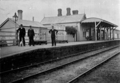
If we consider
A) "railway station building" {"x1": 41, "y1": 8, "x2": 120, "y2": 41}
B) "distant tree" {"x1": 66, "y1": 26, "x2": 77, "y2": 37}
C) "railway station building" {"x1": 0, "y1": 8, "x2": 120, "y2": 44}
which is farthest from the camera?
"railway station building" {"x1": 41, "y1": 8, "x2": 120, "y2": 41}

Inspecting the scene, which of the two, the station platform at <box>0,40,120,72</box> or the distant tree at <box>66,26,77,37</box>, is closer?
the station platform at <box>0,40,120,72</box>

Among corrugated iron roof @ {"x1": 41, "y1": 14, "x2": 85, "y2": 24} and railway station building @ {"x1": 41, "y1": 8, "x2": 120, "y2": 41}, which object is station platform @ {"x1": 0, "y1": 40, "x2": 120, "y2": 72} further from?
corrugated iron roof @ {"x1": 41, "y1": 14, "x2": 85, "y2": 24}

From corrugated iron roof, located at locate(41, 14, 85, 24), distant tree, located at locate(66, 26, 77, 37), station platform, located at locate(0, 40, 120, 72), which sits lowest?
station platform, located at locate(0, 40, 120, 72)

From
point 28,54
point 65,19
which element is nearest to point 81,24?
point 65,19

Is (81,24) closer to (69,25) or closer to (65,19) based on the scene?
(69,25)

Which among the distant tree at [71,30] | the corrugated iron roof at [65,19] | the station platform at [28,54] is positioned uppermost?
the corrugated iron roof at [65,19]

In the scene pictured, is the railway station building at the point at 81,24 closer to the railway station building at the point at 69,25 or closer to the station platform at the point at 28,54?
the railway station building at the point at 69,25

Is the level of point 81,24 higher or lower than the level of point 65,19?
lower

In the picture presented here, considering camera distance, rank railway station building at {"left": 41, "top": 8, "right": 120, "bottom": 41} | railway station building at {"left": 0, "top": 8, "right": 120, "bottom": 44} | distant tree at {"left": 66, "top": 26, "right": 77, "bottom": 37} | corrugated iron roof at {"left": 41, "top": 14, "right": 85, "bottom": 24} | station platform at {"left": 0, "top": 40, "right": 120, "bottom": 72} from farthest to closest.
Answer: corrugated iron roof at {"left": 41, "top": 14, "right": 85, "bottom": 24} < railway station building at {"left": 41, "top": 8, "right": 120, "bottom": 41} < distant tree at {"left": 66, "top": 26, "right": 77, "bottom": 37} < railway station building at {"left": 0, "top": 8, "right": 120, "bottom": 44} < station platform at {"left": 0, "top": 40, "right": 120, "bottom": 72}

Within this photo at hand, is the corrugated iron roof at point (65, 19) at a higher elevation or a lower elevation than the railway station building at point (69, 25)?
higher

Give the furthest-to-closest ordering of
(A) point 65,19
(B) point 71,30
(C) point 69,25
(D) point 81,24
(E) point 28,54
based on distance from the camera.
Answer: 1. (A) point 65,19
2. (C) point 69,25
3. (D) point 81,24
4. (B) point 71,30
5. (E) point 28,54

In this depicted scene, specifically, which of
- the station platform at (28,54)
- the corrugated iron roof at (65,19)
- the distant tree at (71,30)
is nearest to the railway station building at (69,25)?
the corrugated iron roof at (65,19)

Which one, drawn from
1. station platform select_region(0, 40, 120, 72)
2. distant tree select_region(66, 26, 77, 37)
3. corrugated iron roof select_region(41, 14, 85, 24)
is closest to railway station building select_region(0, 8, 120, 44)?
corrugated iron roof select_region(41, 14, 85, 24)

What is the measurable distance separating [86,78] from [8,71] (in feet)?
11.7
